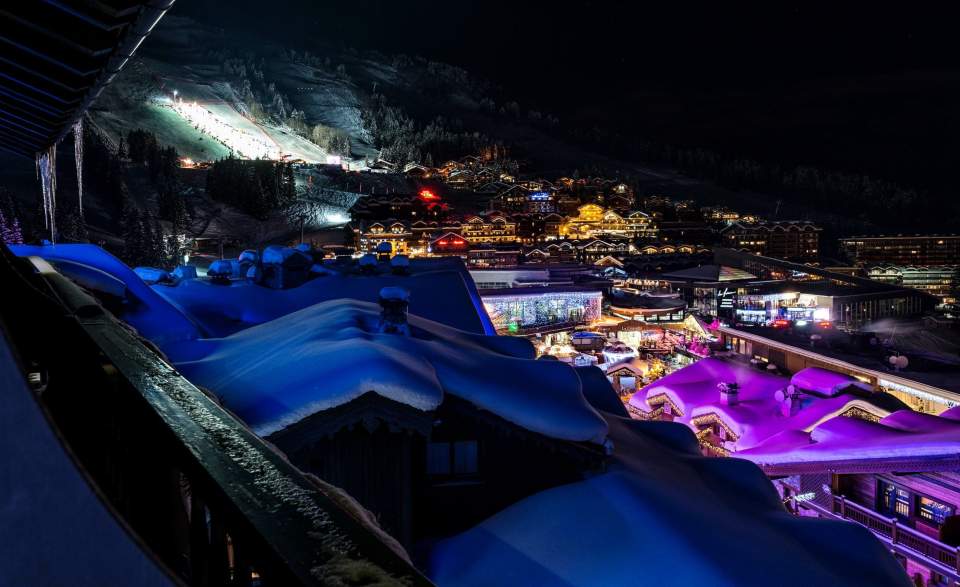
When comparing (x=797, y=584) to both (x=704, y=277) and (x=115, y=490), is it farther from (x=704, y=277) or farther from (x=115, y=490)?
(x=704, y=277)

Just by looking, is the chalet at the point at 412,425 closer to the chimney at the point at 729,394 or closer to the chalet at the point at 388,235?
the chimney at the point at 729,394

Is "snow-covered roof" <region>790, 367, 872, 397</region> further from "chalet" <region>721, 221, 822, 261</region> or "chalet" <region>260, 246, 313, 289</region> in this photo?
"chalet" <region>721, 221, 822, 261</region>

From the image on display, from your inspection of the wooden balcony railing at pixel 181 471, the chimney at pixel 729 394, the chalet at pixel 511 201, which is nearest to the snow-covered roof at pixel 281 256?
the chimney at pixel 729 394

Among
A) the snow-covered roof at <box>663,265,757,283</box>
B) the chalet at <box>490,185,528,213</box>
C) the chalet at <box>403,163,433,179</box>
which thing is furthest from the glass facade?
the chalet at <box>403,163,433,179</box>

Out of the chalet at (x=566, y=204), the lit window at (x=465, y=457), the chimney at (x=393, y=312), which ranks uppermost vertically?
the chalet at (x=566, y=204)

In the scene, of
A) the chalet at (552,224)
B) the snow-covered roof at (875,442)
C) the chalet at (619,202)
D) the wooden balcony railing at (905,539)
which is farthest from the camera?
the chalet at (619,202)

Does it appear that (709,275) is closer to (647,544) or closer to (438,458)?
(438,458)
